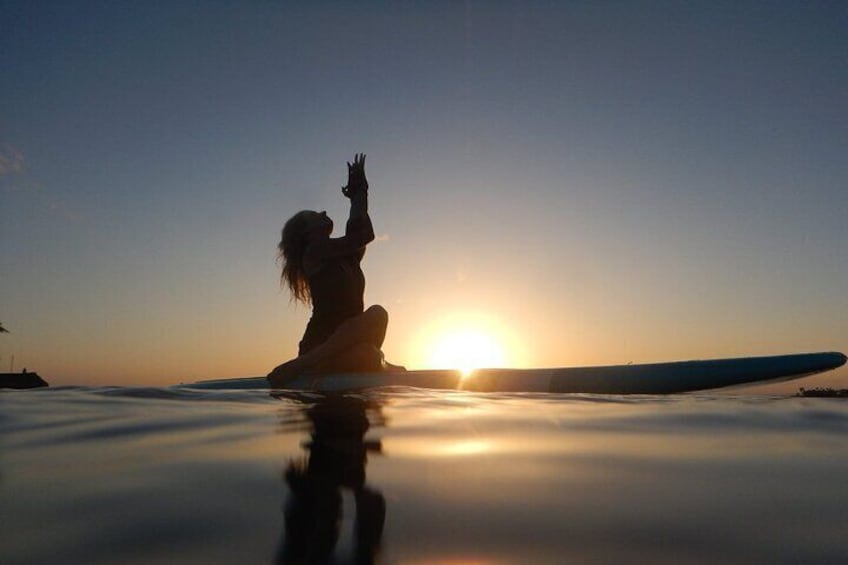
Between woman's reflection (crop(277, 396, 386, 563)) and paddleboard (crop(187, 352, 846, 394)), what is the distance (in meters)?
3.50

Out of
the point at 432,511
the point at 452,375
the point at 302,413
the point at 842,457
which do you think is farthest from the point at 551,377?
the point at 432,511

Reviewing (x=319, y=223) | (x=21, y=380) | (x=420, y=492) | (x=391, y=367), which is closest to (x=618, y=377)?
(x=391, y=367)

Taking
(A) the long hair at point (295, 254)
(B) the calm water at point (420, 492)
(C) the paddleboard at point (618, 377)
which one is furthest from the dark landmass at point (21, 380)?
(B) the calm water at point (420, 492)

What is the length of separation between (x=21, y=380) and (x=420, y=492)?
2545cm

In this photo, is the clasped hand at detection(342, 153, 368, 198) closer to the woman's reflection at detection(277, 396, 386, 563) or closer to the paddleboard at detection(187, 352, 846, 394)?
the paddleboard at detection(187, 352, 846, 394)

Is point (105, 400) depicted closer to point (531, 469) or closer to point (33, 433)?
point (33, 433)

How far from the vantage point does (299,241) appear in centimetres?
618

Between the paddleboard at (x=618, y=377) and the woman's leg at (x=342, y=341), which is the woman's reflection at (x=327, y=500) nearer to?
the paddleboard at (x=618, y=377)

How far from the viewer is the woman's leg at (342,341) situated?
5.59 meters

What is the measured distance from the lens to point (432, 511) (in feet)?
2.75

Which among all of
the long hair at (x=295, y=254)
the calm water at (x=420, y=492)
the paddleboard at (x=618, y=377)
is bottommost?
the calm water at (x=420, y=492)

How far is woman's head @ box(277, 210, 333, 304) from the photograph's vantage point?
19.7ft

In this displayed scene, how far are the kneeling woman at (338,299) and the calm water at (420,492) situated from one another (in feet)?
11.9

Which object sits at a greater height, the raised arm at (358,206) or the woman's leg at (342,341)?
the raised arm at (358,206)
